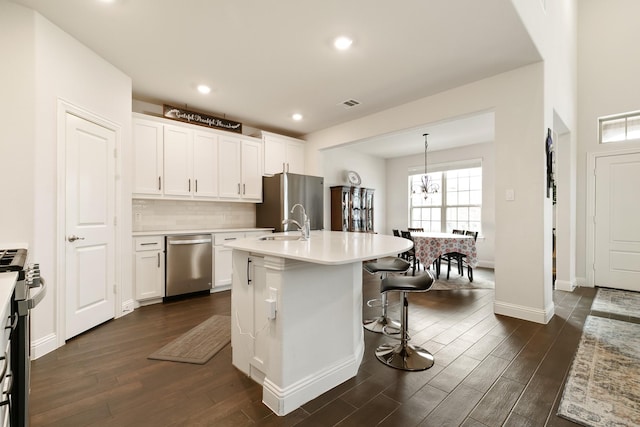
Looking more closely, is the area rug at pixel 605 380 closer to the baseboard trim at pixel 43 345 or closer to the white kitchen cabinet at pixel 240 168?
the baseboard trim at pixel 43 345

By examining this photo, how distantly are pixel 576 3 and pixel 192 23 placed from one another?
19.4ft

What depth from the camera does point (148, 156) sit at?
377 centimetres

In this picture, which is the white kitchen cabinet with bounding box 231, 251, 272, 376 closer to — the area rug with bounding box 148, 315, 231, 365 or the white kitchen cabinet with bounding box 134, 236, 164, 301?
the area rug with bounding box 148, 315, 231, 365

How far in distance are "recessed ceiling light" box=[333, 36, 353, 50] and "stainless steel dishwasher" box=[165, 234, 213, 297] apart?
2872 millimetres

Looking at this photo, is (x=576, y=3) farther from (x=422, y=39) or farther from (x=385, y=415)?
(x=385, y=415)

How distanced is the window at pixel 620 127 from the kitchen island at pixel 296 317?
4655 millimetres

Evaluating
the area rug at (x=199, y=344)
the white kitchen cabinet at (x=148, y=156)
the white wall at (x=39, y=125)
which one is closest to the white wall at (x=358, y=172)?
the white kitchen cabinet at (x=148, y=156)

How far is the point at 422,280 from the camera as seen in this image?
7.18ft

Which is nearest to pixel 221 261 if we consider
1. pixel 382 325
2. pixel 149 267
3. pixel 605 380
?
pixel 149 267

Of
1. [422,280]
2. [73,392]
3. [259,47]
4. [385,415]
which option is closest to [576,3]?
[259,47]

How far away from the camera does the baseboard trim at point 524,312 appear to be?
2977 mm

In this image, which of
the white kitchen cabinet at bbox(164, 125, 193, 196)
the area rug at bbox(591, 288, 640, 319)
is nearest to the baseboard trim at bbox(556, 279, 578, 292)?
the area rug at bbox(591, 288, 640, 319)

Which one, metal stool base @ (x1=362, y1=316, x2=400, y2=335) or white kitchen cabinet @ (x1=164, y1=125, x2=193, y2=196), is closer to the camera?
metal stool base @ (x1=362, y1=316, x2=400, y2=335)

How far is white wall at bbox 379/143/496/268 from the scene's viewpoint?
6199mm
